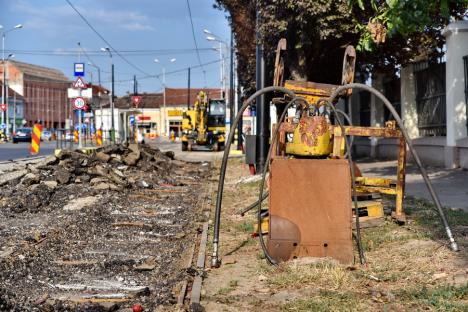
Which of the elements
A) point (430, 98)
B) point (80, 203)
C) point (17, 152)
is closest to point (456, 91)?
point (430, 98)

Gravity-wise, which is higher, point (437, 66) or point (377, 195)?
point (437, 66)

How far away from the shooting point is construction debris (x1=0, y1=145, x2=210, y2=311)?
6176mm

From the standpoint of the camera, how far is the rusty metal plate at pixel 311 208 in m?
6.49

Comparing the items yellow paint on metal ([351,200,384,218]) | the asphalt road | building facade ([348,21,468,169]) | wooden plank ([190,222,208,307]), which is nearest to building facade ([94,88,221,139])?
the asphalt road

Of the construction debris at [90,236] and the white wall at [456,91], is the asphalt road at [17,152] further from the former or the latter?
the white wall at [456,91]

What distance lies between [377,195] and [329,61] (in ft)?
46.3

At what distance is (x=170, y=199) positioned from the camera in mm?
14789

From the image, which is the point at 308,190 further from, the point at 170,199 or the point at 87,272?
the point at 170,199

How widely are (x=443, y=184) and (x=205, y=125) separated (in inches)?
1221

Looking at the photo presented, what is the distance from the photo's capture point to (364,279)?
595 cm

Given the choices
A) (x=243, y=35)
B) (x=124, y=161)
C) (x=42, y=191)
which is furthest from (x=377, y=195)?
(x=243, y=35)

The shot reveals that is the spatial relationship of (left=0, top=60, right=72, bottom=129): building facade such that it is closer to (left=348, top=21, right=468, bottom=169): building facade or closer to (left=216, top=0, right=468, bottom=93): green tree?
(left=216, top=0, right=468, bottom=93): green tree

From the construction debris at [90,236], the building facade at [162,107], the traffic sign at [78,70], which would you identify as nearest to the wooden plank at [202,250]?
the construction debris at [90,236]

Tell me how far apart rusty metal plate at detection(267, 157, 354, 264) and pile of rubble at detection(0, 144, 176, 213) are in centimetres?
698
